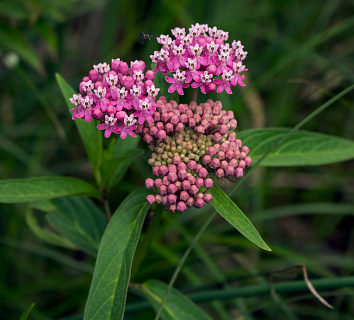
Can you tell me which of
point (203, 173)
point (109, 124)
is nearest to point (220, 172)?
point (203, 173)

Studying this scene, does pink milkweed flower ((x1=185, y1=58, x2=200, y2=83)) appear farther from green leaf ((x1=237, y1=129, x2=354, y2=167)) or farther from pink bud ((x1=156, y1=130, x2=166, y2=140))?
green leaf ((x1=237, y1=129, x2=354, y2=167))

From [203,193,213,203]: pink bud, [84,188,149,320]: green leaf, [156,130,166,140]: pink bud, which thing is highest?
[156,130,166,140]: pink bud

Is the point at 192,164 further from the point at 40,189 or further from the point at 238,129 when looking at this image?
the point at 238,129

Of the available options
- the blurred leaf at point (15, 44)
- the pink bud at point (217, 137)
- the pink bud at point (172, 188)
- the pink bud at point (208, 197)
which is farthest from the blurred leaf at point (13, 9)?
the pink bud at point (208, 197)

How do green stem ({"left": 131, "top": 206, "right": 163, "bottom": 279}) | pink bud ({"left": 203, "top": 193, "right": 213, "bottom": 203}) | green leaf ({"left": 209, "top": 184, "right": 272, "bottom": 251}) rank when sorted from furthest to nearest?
green stem ({"left": 131, "top": 206, "right": 163, "bottom": 279})
pink bud ({"left": 203, "top": 193, "right": 213, "bottom": 203})
green leaf ({"left": 209, "top": 184, "right": 272, "bottom": 251})

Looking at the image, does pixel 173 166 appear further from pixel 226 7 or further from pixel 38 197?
pixel 226 7

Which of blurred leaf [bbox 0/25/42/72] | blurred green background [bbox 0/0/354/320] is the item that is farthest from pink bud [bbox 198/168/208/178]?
blurred leaf [bbox 0/25/42/72]

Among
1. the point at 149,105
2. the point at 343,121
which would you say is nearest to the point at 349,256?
the point at 343,121
